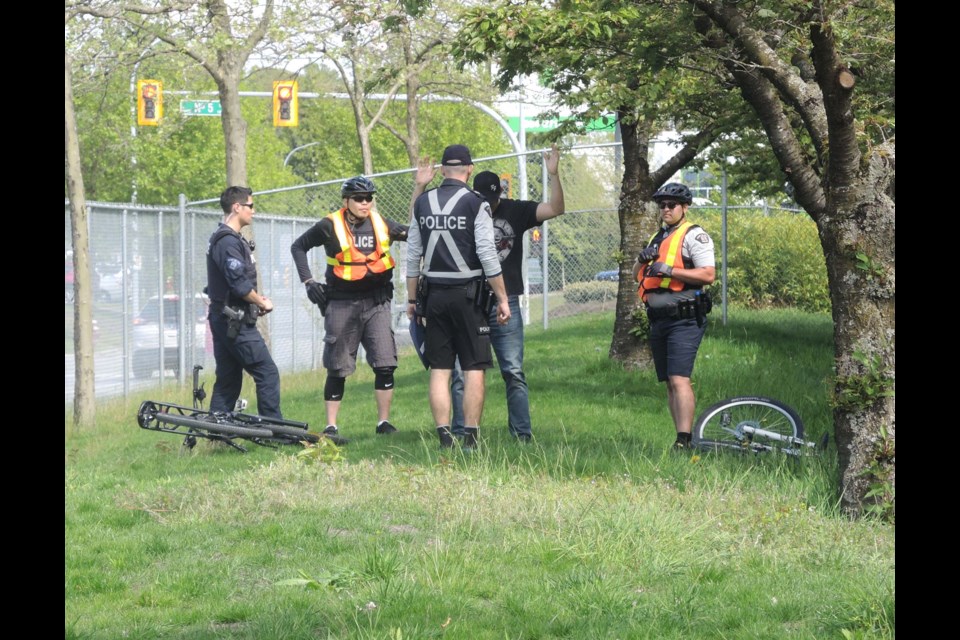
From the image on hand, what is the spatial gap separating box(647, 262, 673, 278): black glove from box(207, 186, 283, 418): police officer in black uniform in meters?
2.98

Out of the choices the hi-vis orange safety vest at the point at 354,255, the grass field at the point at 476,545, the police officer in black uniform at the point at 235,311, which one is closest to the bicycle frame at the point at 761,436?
the grass field at the point at 476,545

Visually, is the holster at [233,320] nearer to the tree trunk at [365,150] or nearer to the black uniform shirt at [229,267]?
the black uniform shirt at [229,267]

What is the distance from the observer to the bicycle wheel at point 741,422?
8.23 meters

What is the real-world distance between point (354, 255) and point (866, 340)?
427 centimetres

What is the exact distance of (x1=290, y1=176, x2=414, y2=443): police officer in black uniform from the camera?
9.56 metres

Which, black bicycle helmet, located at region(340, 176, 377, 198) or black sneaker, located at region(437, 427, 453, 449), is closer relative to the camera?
black sneaker, located at region(437, 427, 453, 449)

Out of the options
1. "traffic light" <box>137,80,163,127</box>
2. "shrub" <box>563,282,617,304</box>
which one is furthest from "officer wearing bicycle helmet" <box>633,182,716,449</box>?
"traffic light" <box>137,80,163,127</box>

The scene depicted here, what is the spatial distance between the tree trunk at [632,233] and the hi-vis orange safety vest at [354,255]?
4.37m

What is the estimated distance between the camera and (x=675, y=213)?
8.55 meters

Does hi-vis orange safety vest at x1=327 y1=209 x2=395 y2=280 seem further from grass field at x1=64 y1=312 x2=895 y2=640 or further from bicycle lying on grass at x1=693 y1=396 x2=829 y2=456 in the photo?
bicycle lying on grass at x1=693 y1=396 x2=829 y2=456

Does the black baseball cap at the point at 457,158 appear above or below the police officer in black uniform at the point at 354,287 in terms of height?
above

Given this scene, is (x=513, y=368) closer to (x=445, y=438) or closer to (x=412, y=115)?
(x=445, y=438)

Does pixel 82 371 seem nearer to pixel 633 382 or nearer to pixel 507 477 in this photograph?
→ pixel 633 382
